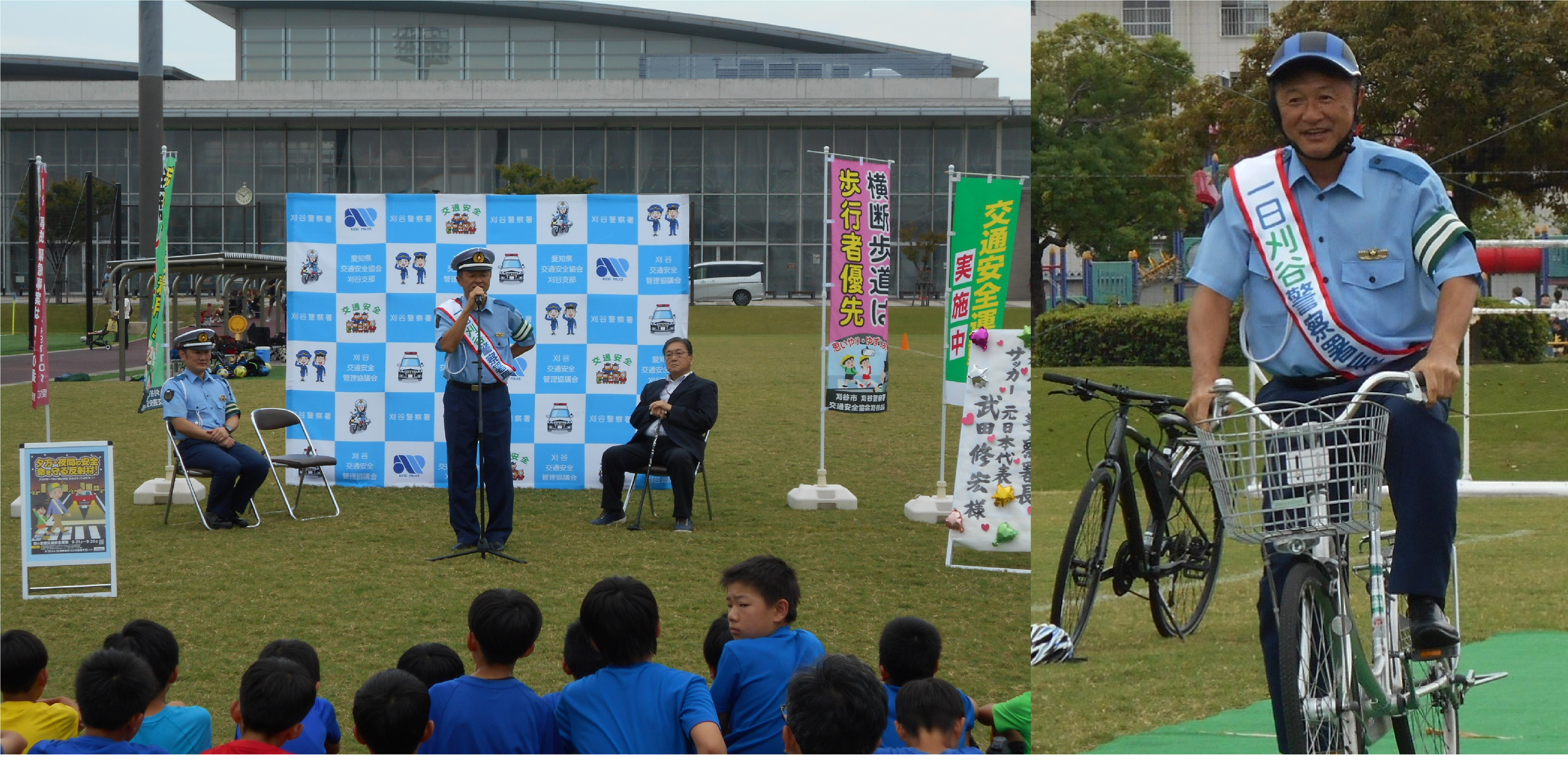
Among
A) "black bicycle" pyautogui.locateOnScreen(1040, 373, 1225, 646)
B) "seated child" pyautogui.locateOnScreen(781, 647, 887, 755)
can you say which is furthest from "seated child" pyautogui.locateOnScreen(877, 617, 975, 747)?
"black bicycle" pyautogui.locateOnScreen(1040, 373, 1225, 646)

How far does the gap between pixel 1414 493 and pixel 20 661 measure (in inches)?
115

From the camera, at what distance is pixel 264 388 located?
57.0 feet

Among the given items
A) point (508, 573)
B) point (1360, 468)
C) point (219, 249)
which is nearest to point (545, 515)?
point (508, 573)

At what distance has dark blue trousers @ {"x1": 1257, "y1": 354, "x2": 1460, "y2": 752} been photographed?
8.41 feet

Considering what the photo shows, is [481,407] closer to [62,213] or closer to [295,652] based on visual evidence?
[295,652]

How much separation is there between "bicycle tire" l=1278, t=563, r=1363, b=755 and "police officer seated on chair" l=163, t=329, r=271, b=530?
21.2 feet

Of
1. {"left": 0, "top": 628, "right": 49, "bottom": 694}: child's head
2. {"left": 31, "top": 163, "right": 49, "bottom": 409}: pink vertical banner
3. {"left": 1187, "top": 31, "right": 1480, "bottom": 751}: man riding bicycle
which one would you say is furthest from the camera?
{"left": 31, "top": 163, "right": 49, "bottom": 409}: pink vertical banner

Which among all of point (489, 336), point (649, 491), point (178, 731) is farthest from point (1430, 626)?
point (649, 491)

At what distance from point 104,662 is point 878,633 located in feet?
10.5

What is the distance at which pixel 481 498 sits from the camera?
704 centimetres

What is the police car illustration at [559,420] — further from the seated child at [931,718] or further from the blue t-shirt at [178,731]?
the seated child at [931,718]

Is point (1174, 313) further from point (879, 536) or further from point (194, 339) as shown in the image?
point (194, 339)

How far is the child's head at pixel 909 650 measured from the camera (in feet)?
10.7

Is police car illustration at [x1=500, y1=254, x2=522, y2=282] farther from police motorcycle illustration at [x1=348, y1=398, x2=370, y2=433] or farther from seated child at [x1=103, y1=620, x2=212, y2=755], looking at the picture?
seated child at [x1=103, y1=620, x2=212, y2=755]
